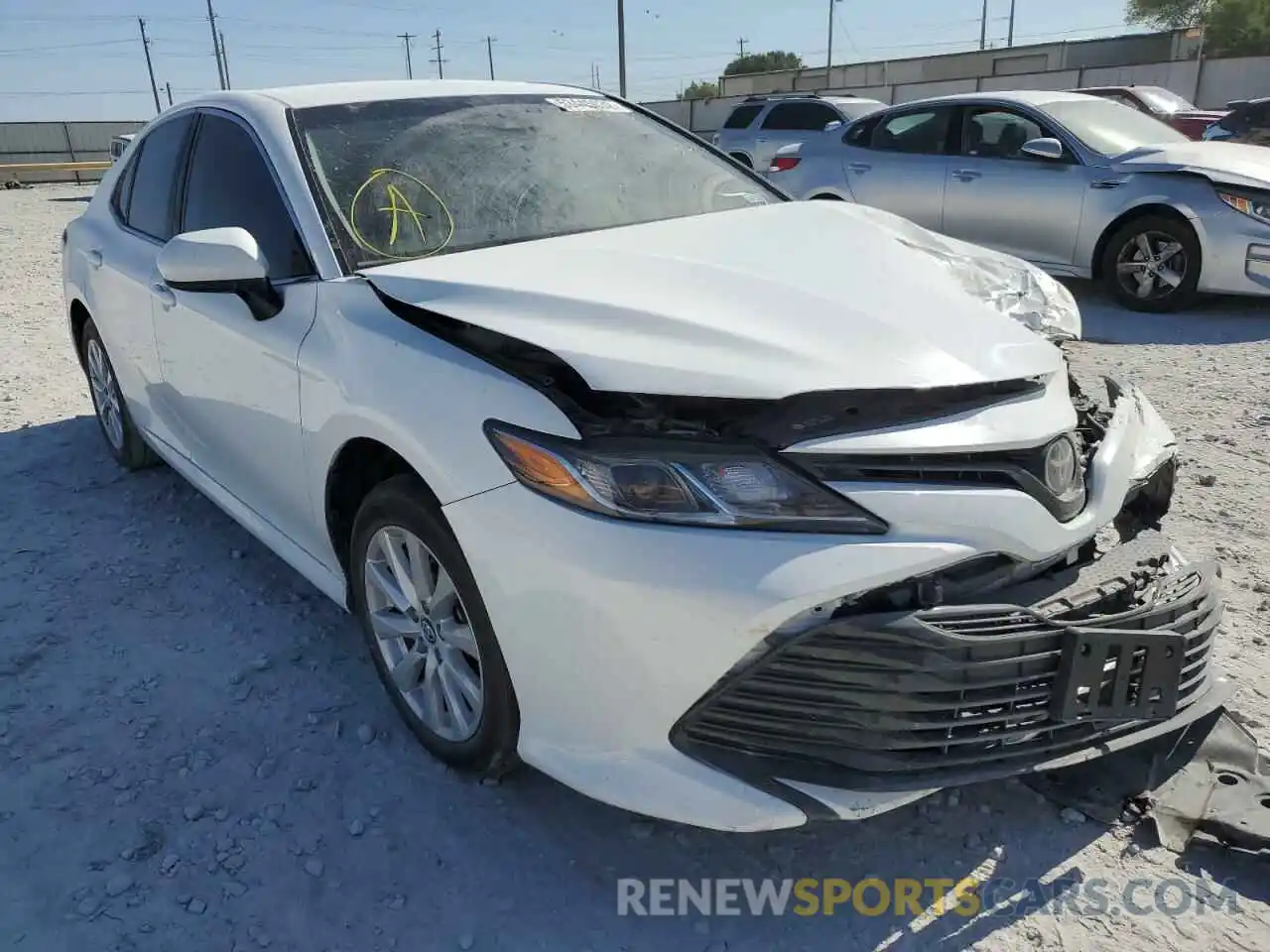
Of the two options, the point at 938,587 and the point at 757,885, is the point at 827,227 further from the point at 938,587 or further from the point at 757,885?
the point at 757,885

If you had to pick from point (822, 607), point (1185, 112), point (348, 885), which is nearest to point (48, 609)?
point (348, 885)

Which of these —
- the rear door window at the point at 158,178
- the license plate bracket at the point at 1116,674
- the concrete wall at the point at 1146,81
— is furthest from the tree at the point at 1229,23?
the license plate bracket at the point at 1116,674

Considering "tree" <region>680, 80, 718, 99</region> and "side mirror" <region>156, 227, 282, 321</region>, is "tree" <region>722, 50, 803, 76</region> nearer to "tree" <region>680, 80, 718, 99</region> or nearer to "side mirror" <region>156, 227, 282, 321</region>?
"tree" <region>680, 80, 718, 99</region>

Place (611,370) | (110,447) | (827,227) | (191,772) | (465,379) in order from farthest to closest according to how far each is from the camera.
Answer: (110,447) < (827,227) < (191,772) < (465,379) < (611,370)

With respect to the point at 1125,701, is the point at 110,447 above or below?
below

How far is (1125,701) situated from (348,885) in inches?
65.6

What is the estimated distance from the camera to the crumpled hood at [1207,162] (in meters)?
6.58

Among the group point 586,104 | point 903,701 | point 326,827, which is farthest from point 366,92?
point 903,701

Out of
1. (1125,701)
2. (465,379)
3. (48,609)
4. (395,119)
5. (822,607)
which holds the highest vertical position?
(395,119)

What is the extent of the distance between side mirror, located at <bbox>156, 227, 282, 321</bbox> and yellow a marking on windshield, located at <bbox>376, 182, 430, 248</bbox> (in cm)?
36

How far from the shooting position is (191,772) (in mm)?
2588

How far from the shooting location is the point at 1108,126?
764cm

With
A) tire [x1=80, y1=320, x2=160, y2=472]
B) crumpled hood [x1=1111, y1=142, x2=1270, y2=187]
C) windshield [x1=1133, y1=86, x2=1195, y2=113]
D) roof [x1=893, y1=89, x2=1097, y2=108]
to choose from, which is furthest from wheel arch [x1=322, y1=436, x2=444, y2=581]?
windshield [x1=1133, y1=86, x2=1195, y2=113]

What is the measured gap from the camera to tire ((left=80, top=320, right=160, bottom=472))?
4418 mm
